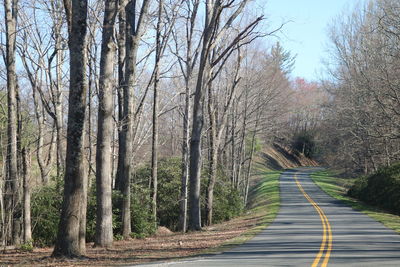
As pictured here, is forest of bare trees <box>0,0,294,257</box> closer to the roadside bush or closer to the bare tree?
the bare tree

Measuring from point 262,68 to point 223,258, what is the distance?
109 ft

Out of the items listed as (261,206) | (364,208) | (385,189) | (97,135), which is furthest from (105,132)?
(261,206)

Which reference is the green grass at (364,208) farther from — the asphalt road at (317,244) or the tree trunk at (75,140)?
the tree trunk at (75,140)

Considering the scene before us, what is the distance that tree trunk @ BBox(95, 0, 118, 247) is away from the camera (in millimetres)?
15797

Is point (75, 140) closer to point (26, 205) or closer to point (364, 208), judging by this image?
point (26, 205)

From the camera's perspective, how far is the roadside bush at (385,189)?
1490 inches

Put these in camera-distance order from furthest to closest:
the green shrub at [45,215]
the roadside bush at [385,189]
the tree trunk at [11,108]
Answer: the roadside bush at [385,189] → the green shrub at [45,215] → the tree trunk at [11,108]

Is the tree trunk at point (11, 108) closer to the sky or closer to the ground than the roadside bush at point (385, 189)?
closer to the sky

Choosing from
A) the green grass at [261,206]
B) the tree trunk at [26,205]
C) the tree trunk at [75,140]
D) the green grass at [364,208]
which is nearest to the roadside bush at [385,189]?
the green grass at [364,208]

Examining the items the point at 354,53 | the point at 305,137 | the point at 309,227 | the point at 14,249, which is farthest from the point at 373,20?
the point at 305,137

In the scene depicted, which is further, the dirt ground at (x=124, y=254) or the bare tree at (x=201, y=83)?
the bare tree at (x=201, y=83)

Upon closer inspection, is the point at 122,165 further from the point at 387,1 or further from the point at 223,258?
the point at 387,1

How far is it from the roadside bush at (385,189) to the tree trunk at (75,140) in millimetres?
28574

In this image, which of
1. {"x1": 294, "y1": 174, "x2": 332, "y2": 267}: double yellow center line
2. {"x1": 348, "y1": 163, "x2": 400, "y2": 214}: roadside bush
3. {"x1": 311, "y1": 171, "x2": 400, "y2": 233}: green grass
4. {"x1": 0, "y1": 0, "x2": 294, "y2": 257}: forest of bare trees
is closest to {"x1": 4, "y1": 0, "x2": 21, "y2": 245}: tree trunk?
{"x1": 0, "y1": 0, "x2": 294, "y2": 257}: forest of bare trees
